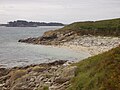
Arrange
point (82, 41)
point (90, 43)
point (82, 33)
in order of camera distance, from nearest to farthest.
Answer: point (90, 43)
point (82, 41)
point (82, 33)

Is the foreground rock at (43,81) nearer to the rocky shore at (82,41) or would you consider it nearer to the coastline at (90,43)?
the rocky shore at (82,41)

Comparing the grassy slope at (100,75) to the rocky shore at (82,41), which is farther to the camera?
the rocky shore at (82,41)

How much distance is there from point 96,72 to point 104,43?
46.2 metres

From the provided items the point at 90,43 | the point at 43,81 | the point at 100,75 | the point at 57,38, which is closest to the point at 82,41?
the point at 90,43

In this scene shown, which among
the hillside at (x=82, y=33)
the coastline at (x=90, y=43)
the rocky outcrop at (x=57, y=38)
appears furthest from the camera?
the hillside at (x=82, y=33)

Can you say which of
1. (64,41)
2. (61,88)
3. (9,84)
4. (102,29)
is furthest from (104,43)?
(61,88)

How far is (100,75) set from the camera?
15.8m

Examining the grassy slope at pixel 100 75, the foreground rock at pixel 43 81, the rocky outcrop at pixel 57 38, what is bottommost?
the rocky outcrop at pixel 57 38

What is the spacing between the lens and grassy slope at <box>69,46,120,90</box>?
1457 centimetres

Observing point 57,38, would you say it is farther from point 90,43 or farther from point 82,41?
point 90,43

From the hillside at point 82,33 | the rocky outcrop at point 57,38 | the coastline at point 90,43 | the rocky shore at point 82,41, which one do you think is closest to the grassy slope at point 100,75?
the rocky shore at point 82,41

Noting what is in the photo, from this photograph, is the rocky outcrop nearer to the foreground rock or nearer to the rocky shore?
the rocky shore

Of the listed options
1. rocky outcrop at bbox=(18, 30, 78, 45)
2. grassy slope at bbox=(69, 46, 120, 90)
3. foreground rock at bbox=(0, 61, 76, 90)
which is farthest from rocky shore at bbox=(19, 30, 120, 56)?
grassy slope at bbox=(69, 46, 120, 90)

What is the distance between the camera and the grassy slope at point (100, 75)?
47.8ft
